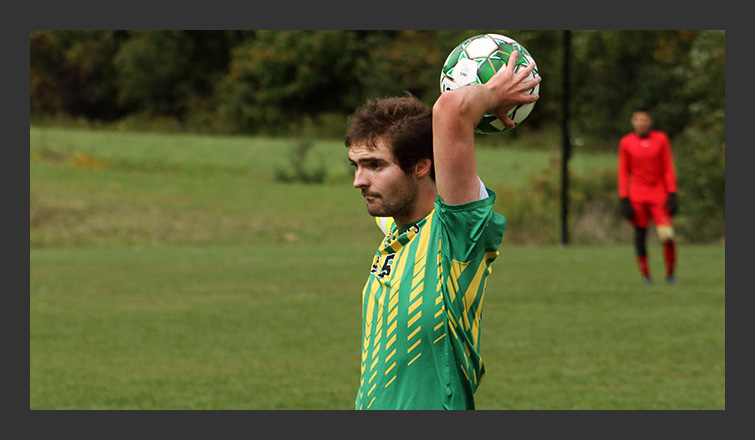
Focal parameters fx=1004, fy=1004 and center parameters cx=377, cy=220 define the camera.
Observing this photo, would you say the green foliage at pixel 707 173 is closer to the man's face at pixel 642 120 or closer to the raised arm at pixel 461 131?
the man's face at pixel 642 120

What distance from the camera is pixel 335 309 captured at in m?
12.8

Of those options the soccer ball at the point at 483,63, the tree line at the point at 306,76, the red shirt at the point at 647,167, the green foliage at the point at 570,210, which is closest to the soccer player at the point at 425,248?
the soccer ball at the point at 483,63

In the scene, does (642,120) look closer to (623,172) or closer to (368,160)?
(623,172)

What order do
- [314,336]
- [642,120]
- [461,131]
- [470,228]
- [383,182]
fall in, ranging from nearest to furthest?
[461,131]
[470,228]
[383,182]
[314,336]
[642,120]

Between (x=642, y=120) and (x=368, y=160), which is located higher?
(x=642, y=120)

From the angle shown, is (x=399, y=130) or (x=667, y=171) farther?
(x=667, y=171)

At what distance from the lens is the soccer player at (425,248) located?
3000 millimetres

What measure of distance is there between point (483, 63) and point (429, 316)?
3.04 ft

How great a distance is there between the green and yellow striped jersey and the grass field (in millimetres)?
4621

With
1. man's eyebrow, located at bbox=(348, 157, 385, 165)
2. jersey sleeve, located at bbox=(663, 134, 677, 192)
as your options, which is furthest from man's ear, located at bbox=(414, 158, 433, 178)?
jersey sleeve, located at bbox=(663, 134, 677, 192)

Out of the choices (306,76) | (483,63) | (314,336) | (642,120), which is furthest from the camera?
(306,76)

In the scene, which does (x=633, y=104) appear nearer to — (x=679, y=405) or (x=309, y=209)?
(x=309, y=209)

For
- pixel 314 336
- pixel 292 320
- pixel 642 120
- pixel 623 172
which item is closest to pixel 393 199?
pixel 314 336

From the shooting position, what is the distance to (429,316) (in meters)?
3.19
